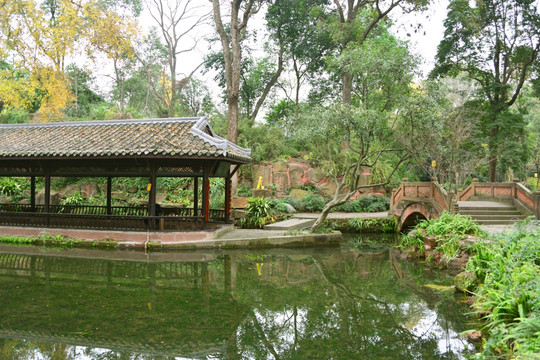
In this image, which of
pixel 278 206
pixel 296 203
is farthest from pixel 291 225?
pixel 296 203

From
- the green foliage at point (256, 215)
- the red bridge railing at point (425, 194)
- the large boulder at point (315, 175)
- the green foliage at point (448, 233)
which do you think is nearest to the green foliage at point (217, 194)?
the green foliage at point (256, 215)

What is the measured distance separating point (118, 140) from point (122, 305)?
22.8 feet

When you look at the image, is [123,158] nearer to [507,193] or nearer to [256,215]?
[256,215]

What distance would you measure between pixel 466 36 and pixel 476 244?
572 inches

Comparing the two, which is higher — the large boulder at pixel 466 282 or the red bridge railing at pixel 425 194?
the red bridge railing at pixel 425 194

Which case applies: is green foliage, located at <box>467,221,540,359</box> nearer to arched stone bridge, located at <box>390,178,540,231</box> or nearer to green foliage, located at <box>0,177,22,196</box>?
arched stone bridge, located at <box>390,178,540,231</box>

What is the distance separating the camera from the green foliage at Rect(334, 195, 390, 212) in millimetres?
19328

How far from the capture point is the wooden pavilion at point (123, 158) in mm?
11250

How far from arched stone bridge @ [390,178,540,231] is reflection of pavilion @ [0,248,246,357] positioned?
8.33m

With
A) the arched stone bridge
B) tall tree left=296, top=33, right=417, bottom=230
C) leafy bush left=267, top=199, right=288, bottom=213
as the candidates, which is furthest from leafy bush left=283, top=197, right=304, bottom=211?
tall tree left=296, top=33, right=417, bottom=230

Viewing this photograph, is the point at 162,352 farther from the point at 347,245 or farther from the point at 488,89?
the point at 488,89

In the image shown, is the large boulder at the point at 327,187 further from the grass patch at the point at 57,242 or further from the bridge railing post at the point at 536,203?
the grass patch at the point at 57,242

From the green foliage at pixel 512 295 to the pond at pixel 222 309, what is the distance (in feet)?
1.58

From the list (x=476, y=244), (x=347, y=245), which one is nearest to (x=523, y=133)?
(x=347, y=245)
